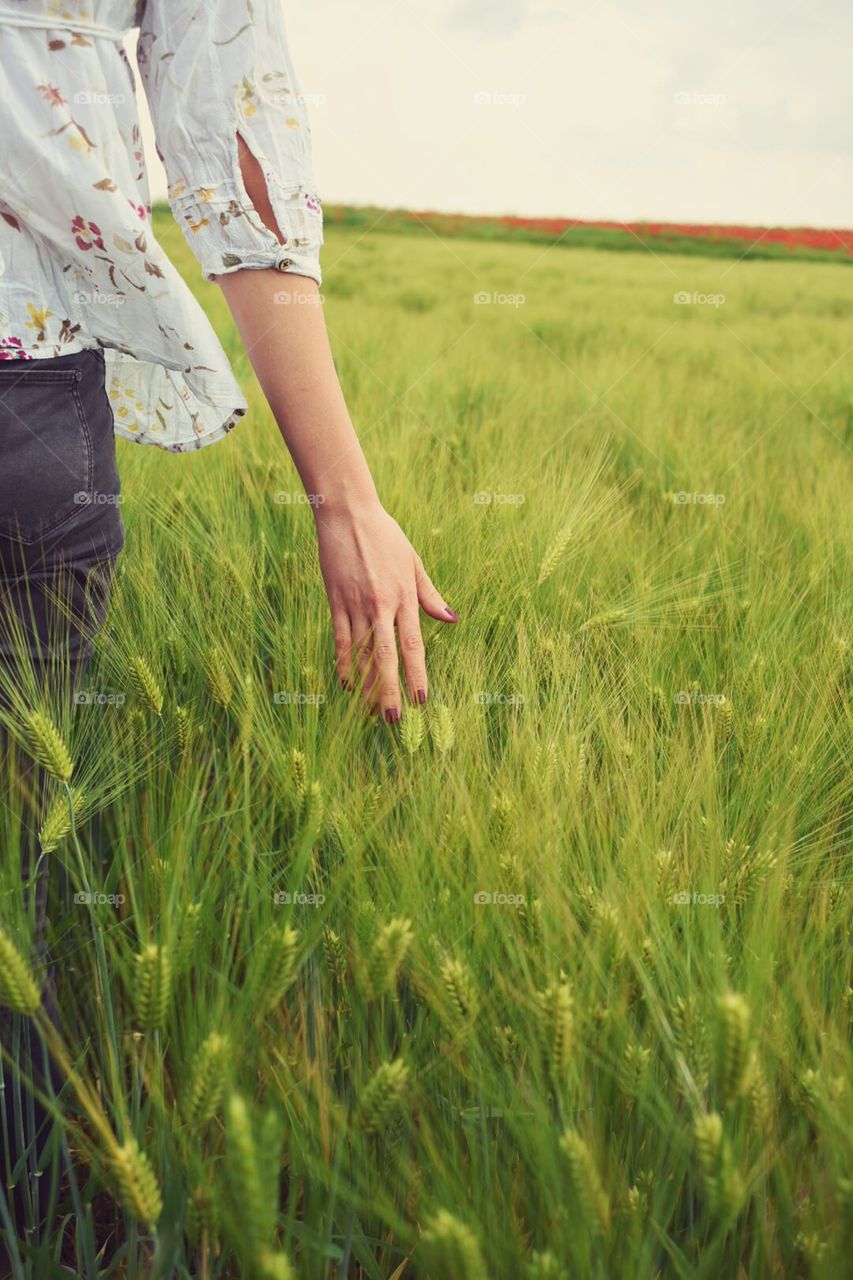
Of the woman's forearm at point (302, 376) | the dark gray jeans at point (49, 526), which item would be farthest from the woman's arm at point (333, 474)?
the dark gray jeans at point (49, 526)

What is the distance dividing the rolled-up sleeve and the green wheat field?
0.43 m

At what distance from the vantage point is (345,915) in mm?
837

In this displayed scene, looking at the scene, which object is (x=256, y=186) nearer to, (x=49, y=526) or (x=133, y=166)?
(x=133, y=166)

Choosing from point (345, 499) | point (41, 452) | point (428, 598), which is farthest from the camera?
point (428, 598)

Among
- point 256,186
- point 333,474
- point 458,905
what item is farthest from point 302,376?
point 458,905

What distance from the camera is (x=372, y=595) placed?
909mm

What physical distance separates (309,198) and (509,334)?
3367 mm

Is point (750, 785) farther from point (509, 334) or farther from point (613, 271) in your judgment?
point (613, 271)

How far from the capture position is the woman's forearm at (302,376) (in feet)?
2.81

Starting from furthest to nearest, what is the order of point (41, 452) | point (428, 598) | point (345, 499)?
point (428, 598) → point (345, 499) → point (41, 452)

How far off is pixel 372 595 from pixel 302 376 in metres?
0.21

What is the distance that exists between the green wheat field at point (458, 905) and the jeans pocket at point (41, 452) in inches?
6.2

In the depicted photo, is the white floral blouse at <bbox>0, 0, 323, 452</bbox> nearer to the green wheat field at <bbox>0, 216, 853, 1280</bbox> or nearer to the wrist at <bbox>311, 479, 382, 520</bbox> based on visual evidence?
the wrist at <bbox>311, 479, 382, 520</bbox>

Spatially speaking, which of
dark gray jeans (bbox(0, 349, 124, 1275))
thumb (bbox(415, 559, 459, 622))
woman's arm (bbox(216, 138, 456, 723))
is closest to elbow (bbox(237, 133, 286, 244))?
woman's arm (bbox(216, 138, 456, 723))
